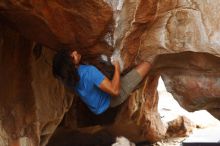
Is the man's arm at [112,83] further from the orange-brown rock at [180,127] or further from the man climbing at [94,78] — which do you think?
the orange-brown rock at [180,127]

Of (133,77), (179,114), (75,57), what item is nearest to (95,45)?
(75,57)

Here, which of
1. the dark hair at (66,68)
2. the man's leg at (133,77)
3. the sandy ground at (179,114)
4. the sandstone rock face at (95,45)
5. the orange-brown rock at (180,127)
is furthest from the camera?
the orange-brown rock at (180,127)

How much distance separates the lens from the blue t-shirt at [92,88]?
427cm

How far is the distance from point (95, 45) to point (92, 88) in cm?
40

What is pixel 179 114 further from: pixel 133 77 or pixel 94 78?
pixel 94 78

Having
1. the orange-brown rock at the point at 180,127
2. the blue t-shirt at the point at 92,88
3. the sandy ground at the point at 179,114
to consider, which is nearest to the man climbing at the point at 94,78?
the blue t-shirt at the point at 92,88

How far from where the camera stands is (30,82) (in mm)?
5043

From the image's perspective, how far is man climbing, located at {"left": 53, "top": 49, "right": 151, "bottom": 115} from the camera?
4.26 meters

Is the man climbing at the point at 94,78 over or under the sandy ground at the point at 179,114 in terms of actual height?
over

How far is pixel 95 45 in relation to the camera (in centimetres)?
438

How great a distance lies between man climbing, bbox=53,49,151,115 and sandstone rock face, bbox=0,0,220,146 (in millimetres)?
139

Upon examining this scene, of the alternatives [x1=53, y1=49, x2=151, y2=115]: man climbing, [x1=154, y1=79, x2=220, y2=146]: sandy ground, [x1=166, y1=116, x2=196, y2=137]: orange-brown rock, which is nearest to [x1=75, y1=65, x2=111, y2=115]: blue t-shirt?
[x1=53, y1=49, x2=151, y2=115]: man climbing

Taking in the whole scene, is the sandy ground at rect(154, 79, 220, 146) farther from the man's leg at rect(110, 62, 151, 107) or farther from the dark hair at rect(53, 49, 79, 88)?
the dark hair at rect(53, 49, 79, 88)

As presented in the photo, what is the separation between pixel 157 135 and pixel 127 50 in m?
3.40
